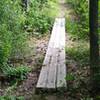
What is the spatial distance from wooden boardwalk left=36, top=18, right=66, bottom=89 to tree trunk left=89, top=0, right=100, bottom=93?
639 millimetres

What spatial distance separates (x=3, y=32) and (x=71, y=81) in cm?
245

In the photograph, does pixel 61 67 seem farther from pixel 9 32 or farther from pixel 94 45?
pixel 9 32

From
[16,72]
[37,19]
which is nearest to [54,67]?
[16,72]

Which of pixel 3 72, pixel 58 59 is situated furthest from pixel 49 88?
pixel 58 59

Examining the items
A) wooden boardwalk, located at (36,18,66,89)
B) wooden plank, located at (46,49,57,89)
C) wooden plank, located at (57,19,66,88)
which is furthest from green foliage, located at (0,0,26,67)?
wooden plank, located at (57,19,66,88)

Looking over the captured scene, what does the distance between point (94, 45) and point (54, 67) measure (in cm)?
182

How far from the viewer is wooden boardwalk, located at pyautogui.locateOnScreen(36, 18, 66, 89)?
19.9 feet

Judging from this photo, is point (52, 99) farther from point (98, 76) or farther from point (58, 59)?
point (58, 59)

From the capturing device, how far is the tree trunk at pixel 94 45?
18.3ft

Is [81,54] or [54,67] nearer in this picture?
[54,67]

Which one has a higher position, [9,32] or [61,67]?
[9,32]

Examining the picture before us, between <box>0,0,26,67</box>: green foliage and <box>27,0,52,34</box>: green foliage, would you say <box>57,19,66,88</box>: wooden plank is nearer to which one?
<box>0,0,26,67</box>: green foliage

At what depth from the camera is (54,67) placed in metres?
7.28

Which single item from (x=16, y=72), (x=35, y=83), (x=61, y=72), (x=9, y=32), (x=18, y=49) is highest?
(x=9, y=32)
